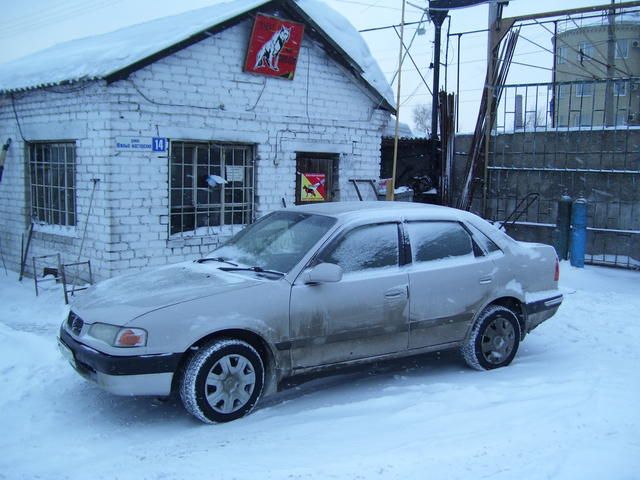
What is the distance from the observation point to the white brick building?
8578mm

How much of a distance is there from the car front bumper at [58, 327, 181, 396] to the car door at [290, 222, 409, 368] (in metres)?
0.94

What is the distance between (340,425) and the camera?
4.41 m

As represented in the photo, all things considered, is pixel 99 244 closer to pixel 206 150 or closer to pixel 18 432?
pixel 206 150

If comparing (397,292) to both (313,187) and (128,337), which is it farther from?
(313,187)

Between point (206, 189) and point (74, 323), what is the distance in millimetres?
5198

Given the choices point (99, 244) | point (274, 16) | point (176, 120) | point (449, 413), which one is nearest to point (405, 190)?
point (274, 16)

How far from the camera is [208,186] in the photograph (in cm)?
973

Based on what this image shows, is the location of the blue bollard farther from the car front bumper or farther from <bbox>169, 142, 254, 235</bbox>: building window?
the car front bumper

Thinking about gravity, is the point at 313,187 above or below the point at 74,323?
above

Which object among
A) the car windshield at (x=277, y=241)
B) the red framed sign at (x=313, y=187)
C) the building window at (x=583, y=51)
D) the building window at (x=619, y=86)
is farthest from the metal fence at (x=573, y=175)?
the car windshield at (x=277, y=241)

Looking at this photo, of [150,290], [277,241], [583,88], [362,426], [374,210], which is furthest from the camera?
[583,88]

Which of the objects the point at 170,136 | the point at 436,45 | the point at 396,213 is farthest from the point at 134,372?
the point at 436,45

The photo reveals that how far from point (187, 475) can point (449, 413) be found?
1955 mm

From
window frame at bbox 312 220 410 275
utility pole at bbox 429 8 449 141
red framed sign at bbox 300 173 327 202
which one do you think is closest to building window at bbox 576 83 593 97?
utility pole at bbox 429 8 449 141
